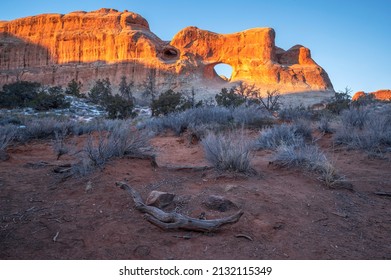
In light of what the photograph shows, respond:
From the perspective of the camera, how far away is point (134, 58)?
1763 inches

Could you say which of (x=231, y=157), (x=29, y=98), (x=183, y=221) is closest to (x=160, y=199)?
(x=183, y=221)

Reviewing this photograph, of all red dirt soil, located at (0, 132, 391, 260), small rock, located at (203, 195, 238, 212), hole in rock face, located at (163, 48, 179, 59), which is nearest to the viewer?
red dirt soil, located at (0, 132, 391, 260)

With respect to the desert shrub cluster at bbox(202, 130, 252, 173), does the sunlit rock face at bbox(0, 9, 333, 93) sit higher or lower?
higher

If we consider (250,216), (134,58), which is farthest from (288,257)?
(134,58)

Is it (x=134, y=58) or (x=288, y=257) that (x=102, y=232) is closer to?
(x=288, y=257)

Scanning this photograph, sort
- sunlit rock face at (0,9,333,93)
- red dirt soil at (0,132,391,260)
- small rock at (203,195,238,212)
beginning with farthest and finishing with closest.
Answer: sunlit rock face at (0,9,333,93) < small rock at (203,195,238,212) < red dirt soil at (0,132,391,260)

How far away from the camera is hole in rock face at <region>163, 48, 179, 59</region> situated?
152 feet

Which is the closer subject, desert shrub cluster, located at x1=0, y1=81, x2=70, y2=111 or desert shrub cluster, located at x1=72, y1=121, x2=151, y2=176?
desert shrub cluster, located at x1=72, y1=121, x2=151, y2=176

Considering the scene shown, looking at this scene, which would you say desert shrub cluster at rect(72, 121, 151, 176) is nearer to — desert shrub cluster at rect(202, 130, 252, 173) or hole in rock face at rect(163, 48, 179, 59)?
desert shrub cluster at rect(202, 130, 252, 173)

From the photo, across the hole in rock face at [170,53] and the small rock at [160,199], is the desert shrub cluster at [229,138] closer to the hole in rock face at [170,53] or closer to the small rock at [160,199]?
the small rock at [160,199]

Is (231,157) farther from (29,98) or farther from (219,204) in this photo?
(29,98)

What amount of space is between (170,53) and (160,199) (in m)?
47.0

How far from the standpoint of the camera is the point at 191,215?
104 inches

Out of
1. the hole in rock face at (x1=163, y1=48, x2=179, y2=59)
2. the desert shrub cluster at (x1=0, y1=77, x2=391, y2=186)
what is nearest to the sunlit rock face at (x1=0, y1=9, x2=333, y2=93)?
the hole in rock face at (x1=163, y1=48, x2=179, y2=59)
